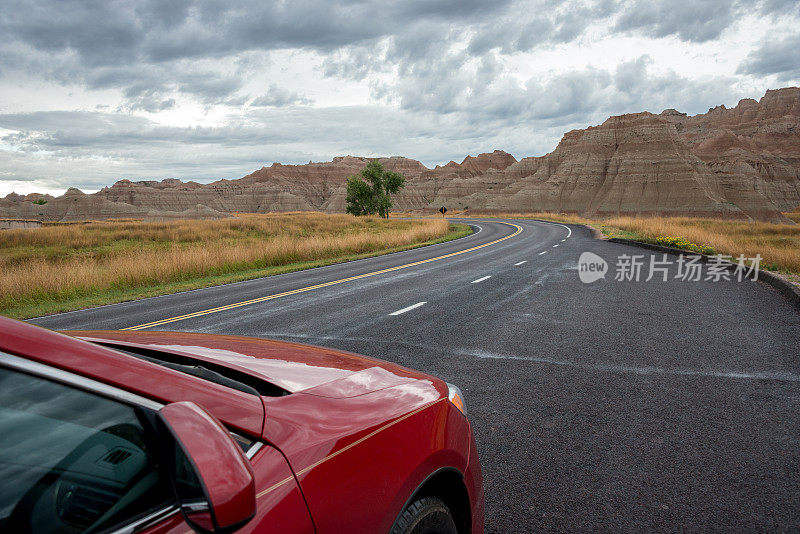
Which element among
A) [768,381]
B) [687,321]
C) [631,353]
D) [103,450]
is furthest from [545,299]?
[103,450]

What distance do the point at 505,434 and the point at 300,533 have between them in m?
2.87

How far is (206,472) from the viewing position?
3.43 ft

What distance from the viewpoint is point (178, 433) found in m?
1.07

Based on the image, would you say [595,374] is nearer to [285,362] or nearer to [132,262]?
[285,362]

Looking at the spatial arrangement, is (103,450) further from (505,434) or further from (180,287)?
(180,287)

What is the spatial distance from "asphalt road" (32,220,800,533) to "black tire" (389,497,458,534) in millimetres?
1118

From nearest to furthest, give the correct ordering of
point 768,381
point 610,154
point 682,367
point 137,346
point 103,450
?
point 103,450, point 137,346, point 768,381, point 682,367, point 610,154

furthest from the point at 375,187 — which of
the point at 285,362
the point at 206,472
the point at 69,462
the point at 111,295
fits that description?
the point at 206,472

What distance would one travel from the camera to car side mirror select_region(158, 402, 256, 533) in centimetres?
104

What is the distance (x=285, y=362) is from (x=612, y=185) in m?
112

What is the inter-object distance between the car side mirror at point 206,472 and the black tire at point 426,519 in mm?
765

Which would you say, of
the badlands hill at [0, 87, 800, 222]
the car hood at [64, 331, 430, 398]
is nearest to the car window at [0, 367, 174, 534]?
the car hood at [64, 331, 430, 398]

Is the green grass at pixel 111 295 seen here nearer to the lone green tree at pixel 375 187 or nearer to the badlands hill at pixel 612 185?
the lone green tree at pixel 375 187

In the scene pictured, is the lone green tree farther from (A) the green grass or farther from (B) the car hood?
(B) the car hood
